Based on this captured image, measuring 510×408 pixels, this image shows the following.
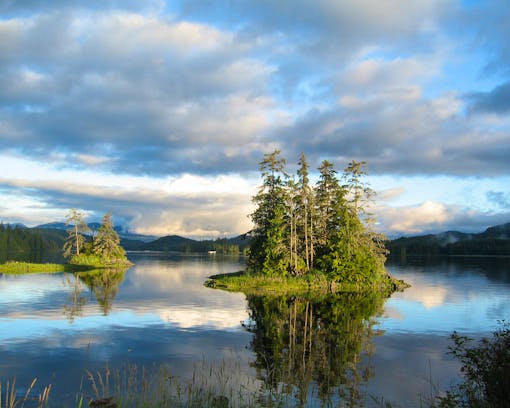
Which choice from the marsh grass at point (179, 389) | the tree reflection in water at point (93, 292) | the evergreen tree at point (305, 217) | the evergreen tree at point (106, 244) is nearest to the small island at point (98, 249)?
the evergreen tree at point (106, 244)

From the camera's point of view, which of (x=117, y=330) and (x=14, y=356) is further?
(x=117, y=330)

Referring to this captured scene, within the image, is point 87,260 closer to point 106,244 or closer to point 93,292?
point 106,244

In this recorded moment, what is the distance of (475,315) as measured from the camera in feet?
126

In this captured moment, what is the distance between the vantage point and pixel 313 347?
24.5 meters

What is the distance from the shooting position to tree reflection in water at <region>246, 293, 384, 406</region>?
17.3m

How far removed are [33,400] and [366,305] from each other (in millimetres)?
32875

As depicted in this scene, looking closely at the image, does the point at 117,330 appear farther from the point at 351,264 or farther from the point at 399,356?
the point at 351,264

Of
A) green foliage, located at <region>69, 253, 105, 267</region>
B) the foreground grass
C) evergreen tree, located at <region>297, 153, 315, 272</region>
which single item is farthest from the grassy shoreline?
evergreen tree, located at <region>297, 153, 315, 272</region>

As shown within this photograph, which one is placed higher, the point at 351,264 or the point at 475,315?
the point at 351,264

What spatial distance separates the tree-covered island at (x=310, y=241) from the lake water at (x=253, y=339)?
27.3ft

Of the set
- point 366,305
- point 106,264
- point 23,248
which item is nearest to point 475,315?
point 366,305

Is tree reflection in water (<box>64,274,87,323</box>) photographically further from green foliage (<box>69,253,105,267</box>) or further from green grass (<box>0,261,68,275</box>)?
green foliage (<box>69,253,105,267</box>)

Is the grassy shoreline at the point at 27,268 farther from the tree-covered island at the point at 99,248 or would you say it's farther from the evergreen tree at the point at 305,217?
the evergreen tree at the point at 305,217

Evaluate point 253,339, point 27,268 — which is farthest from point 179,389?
point 27,268
